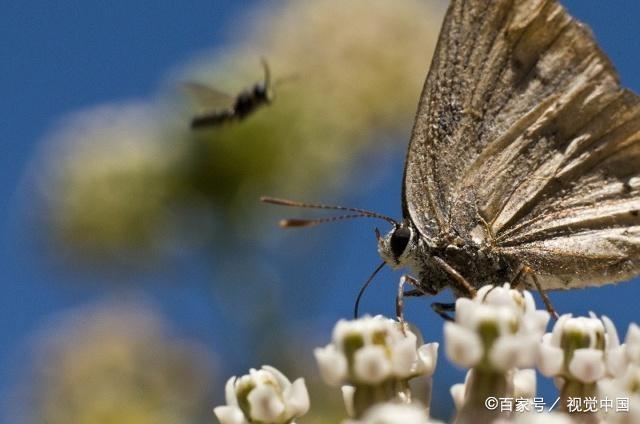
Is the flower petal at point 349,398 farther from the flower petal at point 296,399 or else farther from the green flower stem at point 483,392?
the green flower stem at point 483,392

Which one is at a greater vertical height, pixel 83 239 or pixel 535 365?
pixel 83 239

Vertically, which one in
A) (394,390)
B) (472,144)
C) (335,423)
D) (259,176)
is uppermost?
(259,176)

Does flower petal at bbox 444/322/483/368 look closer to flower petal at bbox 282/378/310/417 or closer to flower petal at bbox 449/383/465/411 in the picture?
flower petal at bbox 449/383/465/411

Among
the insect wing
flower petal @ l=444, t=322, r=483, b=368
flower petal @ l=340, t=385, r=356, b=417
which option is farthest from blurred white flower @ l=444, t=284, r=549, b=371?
the insect wing

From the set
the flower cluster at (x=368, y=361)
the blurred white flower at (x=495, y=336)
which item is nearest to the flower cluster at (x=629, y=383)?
the blurred white flower at (x=495, y=336)

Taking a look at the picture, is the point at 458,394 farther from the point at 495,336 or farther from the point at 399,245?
the point at 399,245

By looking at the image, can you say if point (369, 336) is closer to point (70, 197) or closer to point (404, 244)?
point (404, 244)

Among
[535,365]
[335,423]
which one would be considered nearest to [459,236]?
[535,365]
